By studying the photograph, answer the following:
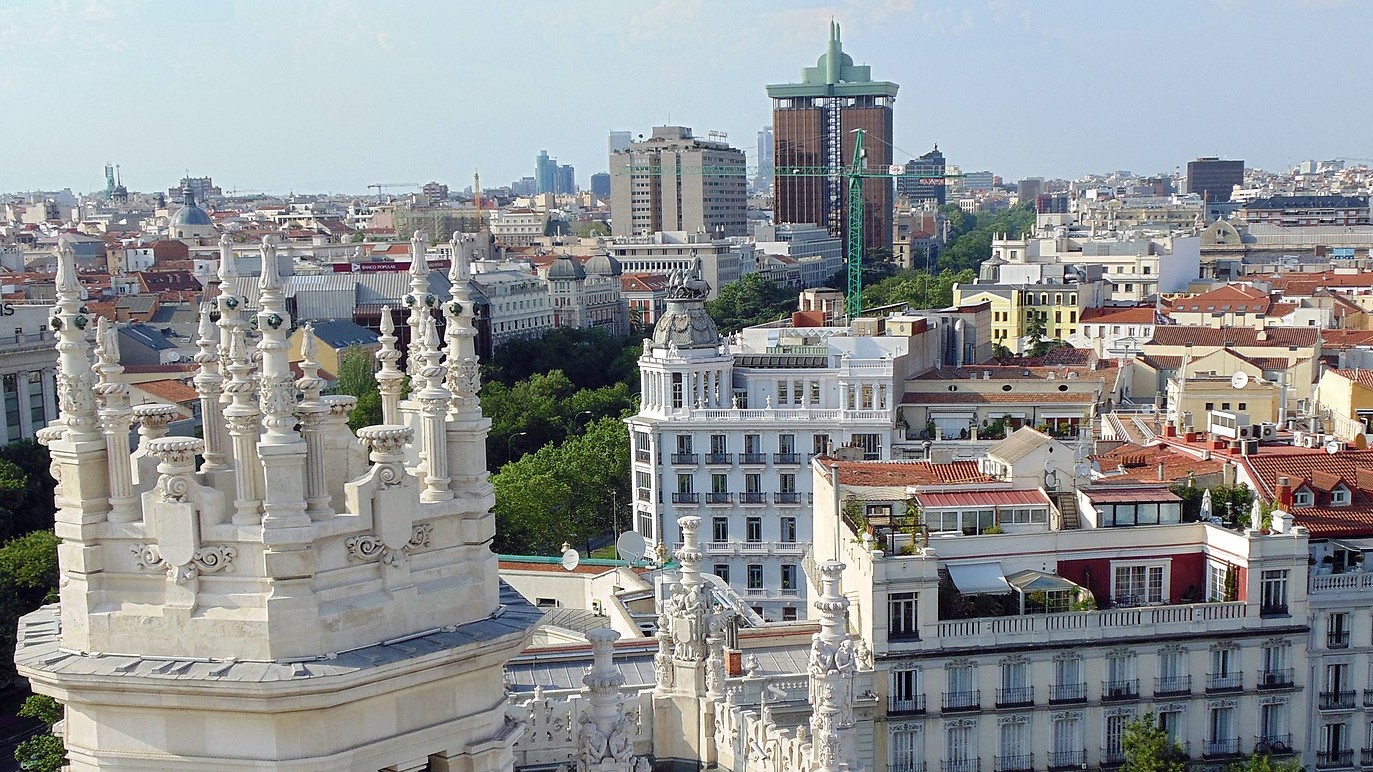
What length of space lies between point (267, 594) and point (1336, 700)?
28.9 metres

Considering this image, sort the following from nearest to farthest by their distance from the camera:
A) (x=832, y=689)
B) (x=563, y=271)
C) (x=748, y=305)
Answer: (x=832, y=689), (x=563, y=271), (x=748, y=305)

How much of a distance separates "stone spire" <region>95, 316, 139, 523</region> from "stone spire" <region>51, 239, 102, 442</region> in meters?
0.08

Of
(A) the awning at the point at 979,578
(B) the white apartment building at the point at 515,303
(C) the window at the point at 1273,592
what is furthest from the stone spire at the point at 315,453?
(B) the white apartment building at the point at 515,303

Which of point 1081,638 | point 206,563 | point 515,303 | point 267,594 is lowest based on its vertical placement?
point 1081,638

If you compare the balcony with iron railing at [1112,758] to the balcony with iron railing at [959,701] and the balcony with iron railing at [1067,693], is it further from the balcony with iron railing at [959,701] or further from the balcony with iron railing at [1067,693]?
the balcony with iron railing at [959,701]

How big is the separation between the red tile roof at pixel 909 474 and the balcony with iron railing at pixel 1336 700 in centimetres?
837

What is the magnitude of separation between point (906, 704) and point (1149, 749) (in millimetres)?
4457

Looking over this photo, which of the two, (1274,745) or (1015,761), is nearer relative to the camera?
(1015,761)

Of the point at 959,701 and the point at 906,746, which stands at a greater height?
the point at 959,701

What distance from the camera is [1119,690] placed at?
3119cm

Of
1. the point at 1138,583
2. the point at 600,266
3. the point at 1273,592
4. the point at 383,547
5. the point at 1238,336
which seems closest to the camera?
the point at 383,547

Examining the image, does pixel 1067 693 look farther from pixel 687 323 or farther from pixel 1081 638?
pixel 687 323

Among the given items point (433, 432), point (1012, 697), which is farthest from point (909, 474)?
point (433, 432)

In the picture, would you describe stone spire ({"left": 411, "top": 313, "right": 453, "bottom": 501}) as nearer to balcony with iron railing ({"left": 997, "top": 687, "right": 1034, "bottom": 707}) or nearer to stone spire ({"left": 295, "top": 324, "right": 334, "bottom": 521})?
stone spire ({"left": 295, "top": 324, "right": 334, "bottom": 521})
